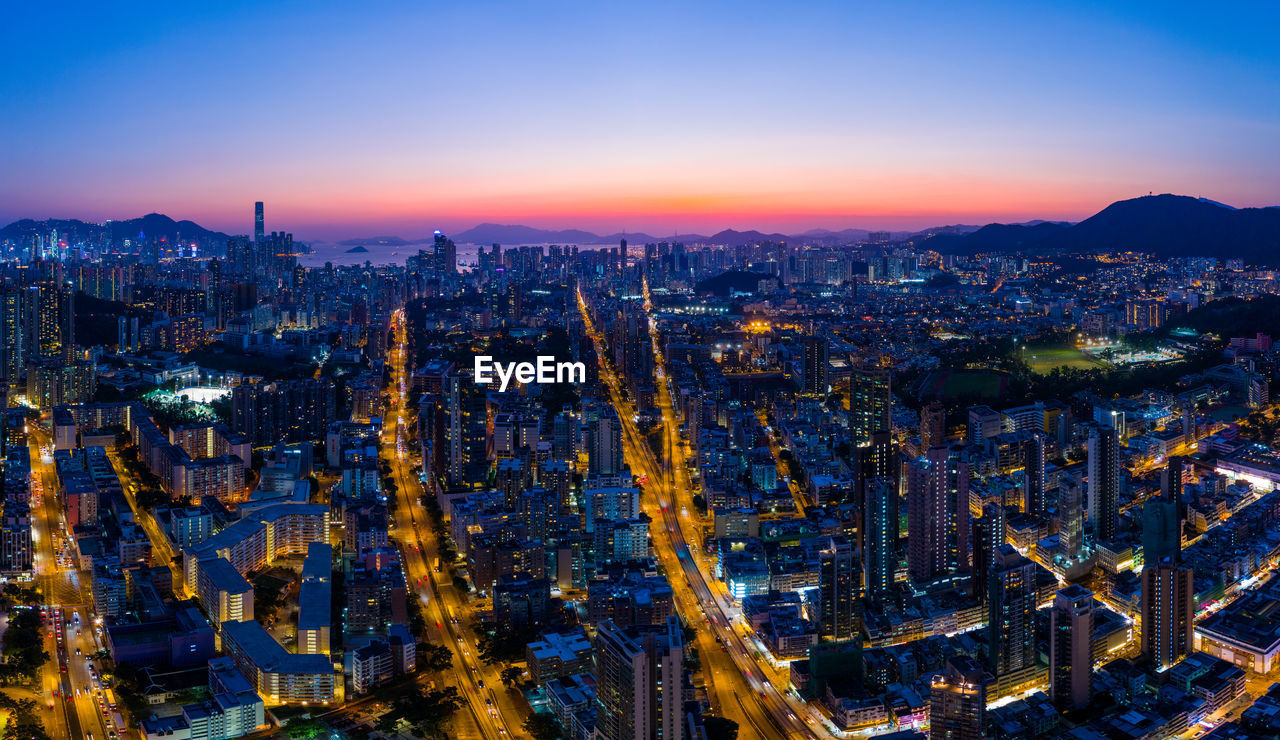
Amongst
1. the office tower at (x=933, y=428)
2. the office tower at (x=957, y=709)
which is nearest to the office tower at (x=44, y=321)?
the office tower at (x=933, y=428)

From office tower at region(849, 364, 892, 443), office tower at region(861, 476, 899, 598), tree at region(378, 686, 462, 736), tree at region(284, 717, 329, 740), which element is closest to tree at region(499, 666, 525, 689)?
tree at region(378, 686, 462, 736)

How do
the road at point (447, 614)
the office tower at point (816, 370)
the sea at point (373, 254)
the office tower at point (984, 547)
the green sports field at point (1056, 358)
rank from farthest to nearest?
1. the sea at point (373, 254)
2. the green sports field at point (1056, 358)
3. the office tower at point (816, 370)
4. the office tower at point (984, 547)
5. the road at point (447, 614)

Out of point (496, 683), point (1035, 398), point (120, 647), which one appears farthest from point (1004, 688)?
point (1035, 398)

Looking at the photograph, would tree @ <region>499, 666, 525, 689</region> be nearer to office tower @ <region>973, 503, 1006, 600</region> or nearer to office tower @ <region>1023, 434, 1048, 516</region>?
office tower @ <region>973, 503, 1006, 600</region>

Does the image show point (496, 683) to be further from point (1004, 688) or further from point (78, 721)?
point (1004, 688)

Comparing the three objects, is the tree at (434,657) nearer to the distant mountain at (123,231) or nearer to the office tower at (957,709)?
the office tower at (957,709)
